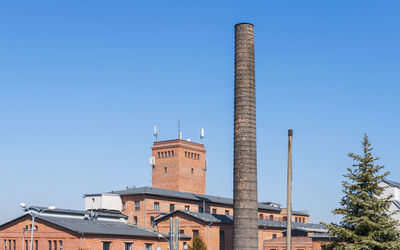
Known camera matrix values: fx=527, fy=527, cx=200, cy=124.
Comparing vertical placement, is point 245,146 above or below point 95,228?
above

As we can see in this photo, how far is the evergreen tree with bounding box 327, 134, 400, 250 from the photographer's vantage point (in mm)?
36812

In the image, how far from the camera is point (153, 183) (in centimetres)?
8194

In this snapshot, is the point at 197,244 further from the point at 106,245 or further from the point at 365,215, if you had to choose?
the point at 365,215

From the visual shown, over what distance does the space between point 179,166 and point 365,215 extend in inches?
1719

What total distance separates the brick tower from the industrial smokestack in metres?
36.5

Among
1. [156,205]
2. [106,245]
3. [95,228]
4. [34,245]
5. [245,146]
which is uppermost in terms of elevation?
[245,146]

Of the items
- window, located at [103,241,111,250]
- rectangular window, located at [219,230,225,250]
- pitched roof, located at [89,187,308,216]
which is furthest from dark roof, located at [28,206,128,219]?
rectangular window, located at [219,230,225,250]

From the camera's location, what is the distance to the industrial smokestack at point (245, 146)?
136 feet

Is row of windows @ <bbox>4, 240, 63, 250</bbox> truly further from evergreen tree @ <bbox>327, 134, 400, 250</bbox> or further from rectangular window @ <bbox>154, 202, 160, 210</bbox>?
evergreen tree @ <bbox>327, 134, 400, 250</bbox>

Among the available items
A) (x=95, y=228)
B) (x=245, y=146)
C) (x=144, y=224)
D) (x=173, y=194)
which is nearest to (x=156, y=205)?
(x=144, y=224)

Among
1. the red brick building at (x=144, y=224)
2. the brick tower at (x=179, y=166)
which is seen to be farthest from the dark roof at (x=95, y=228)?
the brick tower at (x=179, y=166)

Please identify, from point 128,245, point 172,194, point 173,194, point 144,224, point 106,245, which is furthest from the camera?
point 173,194

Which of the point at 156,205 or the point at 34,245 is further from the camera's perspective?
the point at 156,205

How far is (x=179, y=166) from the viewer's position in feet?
258
